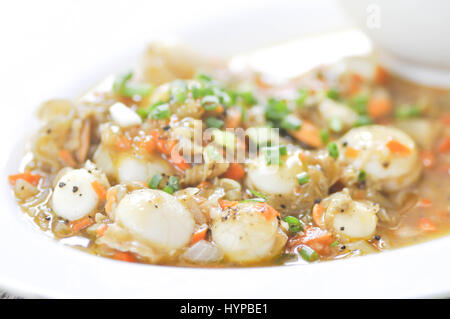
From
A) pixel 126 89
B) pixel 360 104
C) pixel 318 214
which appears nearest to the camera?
pixel 318 214

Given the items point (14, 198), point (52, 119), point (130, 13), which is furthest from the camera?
point (130, 13)

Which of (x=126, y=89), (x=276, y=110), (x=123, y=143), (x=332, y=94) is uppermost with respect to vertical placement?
(x=126, y=89)

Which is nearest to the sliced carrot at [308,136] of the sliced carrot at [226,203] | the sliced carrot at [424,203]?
the sliced carrot at [424,203]

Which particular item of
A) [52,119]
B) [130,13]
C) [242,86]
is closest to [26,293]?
[52,119]

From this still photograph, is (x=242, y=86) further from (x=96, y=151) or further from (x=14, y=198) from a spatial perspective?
(x=14, y=198)

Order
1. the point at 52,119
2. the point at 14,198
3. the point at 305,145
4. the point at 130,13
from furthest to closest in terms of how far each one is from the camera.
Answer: the point at 130,13 → the point at 305,145 → the point at 52,119 → the point at 14,198

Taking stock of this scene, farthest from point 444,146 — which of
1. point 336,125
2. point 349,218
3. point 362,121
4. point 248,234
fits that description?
point 248,234

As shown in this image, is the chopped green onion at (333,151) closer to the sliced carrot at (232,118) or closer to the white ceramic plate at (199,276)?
the sliced carrot at (232,118)

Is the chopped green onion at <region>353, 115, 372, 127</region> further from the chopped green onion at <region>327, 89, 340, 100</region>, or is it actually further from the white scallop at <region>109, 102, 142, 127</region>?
the white scallop at <region>109, 102, 142, 127</region>

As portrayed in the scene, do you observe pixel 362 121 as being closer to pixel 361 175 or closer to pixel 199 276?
pixel 361 175
